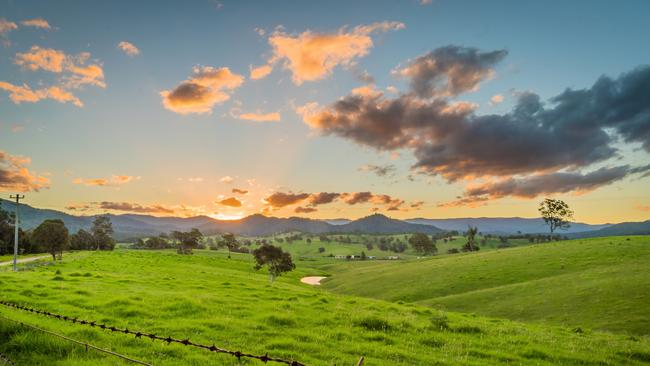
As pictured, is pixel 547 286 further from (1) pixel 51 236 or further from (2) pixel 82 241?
(2) pixel 82 241

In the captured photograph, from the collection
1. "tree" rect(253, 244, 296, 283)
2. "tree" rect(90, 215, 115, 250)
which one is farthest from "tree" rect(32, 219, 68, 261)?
A: "tree" rect(90, 215, 115, 250)

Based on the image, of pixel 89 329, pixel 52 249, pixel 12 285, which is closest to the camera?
pixel 89 329

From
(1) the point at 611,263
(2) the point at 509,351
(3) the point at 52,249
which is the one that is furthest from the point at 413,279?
(3) the point at 52,249

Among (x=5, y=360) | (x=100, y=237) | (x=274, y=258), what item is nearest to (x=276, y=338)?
(x=5, y=360)

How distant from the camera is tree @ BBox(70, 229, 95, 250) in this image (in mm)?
182875

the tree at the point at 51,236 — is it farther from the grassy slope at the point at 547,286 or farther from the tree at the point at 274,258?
the grassy slope at the point at 547,286

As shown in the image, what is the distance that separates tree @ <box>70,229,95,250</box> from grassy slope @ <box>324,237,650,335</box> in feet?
492

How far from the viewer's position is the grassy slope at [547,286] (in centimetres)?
4141

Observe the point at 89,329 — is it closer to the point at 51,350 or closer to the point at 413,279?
the point at 51,350

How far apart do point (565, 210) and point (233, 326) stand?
170 m

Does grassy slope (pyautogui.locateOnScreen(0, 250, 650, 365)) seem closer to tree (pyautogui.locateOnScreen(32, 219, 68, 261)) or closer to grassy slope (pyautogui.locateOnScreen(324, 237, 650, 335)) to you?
grassy slope (pyautogui.locateOnScreen(324, 237, 650, 335))

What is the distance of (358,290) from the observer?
87000 millimetres

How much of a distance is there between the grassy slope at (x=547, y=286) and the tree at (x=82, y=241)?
150 meters

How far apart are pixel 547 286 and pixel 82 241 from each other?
19962cm
